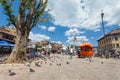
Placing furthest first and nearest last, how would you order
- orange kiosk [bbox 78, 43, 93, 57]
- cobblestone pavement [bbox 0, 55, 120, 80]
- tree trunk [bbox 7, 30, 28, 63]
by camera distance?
1. orange kiosk [bbox 78, 43, 93, 57]
2. tree trunk [bbox 7, 30, 28, 63]
3. cobblestone pavement [bbox 0, 55, 120, 80]

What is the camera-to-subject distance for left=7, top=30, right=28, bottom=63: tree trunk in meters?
23.4

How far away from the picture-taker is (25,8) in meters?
25.5

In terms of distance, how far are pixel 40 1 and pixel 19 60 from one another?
890cm

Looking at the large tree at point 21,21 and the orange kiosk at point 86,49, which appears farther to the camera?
the orange kiosk at point 86,49

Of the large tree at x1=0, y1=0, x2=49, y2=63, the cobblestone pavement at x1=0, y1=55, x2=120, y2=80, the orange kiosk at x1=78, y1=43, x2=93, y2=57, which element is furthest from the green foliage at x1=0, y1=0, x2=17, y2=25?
the orange kiosk at x1=78, y1=43, x2=93, y2=57

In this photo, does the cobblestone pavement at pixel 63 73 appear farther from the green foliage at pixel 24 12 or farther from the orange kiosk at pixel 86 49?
the orange kiosk at pixel 86 49

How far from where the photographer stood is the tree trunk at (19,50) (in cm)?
2339

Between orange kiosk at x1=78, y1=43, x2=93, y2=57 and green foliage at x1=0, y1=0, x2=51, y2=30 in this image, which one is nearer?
green foliage at x1=0, y1=0, x2=51, y2=30

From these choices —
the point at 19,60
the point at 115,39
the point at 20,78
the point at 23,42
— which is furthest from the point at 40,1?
the point at 115,39

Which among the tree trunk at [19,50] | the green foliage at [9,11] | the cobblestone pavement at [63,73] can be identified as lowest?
the cobblestone pavement at [63,73]

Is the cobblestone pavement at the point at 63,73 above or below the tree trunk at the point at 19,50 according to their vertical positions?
below

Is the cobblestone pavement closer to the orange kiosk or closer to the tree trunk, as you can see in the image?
the tree trunk

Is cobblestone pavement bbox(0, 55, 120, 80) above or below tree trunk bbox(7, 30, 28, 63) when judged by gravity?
below

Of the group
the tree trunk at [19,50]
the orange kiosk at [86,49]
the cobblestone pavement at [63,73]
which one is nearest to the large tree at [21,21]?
the tree trunk at [19,50]
